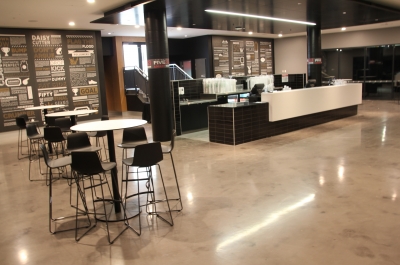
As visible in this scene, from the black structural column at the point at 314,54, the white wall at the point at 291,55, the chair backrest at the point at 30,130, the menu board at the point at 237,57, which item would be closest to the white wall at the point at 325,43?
the white wall at the point at 291,55

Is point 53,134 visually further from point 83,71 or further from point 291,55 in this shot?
point 291,55

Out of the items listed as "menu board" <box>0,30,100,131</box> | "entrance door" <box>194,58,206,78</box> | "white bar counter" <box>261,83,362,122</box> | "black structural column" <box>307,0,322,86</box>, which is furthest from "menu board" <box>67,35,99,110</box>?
"black structural column" <box>307,0,322,86</box>

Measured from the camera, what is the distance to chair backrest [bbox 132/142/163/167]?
3.49 m

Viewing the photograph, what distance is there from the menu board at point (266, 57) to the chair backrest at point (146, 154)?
50.8 ft

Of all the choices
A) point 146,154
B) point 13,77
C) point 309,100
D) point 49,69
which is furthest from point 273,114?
point 13,77

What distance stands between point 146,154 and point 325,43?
1559cm

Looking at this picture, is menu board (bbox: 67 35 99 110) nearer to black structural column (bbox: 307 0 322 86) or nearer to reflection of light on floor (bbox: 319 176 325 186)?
black structural column (bbox: 307 0 322 86)

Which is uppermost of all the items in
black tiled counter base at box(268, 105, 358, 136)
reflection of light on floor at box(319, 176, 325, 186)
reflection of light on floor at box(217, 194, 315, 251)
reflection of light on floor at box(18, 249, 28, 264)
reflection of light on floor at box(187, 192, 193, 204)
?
black tiled counter base at box(268, 105, 358, 136)

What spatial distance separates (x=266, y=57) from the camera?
1842 centimetres

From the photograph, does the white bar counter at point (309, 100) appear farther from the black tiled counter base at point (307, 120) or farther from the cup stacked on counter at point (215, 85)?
the cup stacked on counter at point (215, 85)

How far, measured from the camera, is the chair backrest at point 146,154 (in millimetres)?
3492

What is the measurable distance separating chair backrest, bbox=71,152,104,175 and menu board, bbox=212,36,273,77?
12.3 meters

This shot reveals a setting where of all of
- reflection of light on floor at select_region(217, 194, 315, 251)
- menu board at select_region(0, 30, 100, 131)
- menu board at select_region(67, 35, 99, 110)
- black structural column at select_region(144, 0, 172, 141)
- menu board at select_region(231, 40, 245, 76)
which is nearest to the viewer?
reflection of light on floor at select_region(217, 194, 315, 251)

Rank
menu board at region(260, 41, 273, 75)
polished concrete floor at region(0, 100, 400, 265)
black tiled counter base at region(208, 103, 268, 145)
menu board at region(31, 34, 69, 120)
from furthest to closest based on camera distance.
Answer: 1. menu board at region(260, 41, 273, 75)
2. menu board at region(31, 34, 69, 120)
3. black tiled counter base at region(208, 103, 268, 145)
4. polished concrete floor at region(0, 100, 400, 265)
